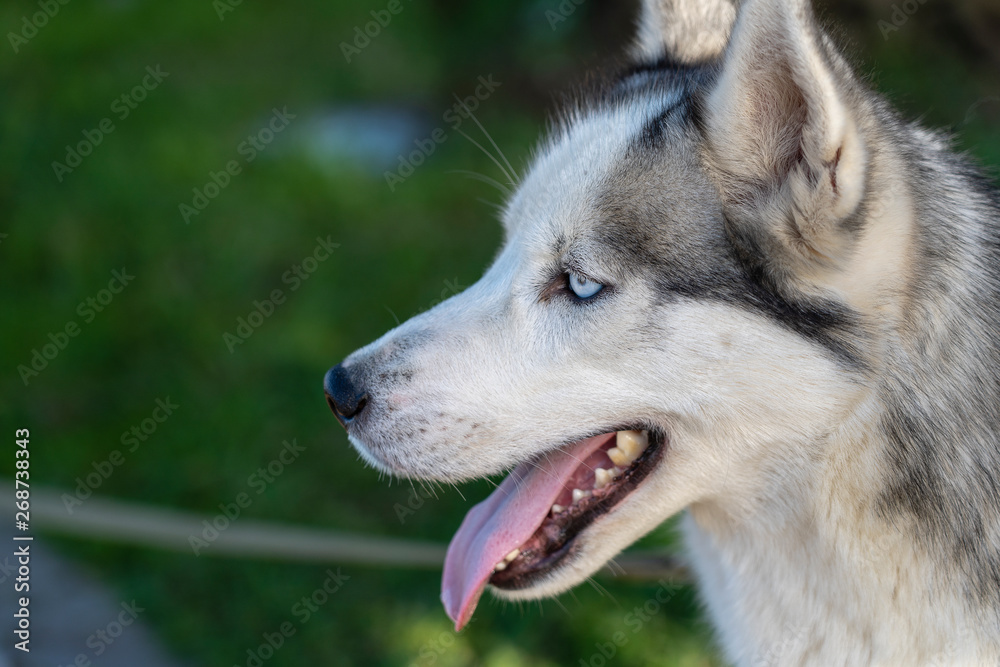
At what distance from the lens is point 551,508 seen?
207cm

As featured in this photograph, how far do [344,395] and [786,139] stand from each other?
1.17 metres

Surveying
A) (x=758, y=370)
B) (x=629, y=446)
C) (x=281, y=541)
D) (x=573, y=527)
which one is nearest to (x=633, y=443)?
(x=629, y=446)

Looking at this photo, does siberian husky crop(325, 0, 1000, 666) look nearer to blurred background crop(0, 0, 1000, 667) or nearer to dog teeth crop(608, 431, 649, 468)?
dog teeth crop(608, 431, 649, 468)

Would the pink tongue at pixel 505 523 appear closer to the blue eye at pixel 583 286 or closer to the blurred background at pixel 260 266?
the blue eye at pixel 583 286

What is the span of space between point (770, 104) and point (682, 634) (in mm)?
2302

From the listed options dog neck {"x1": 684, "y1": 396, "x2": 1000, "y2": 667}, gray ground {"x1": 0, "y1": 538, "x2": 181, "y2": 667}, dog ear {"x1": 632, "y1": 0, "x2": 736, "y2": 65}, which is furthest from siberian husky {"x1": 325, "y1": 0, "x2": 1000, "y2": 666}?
gray ground {"x1": 0, "y1": 538, "x2": 181, "y2": 667}

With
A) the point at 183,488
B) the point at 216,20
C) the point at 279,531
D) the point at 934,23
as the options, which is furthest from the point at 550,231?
the point at 216,20

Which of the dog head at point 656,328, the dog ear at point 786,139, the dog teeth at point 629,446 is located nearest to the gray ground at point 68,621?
the dog head at point 656,328

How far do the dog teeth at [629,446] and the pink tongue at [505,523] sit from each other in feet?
0.13

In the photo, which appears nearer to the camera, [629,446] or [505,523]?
[629,446]

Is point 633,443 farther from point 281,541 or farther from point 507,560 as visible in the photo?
point 281,541

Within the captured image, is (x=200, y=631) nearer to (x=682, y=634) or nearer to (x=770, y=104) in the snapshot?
(x=682, y=634)

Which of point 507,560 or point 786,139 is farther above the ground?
point 786,139

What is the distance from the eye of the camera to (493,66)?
710cm
